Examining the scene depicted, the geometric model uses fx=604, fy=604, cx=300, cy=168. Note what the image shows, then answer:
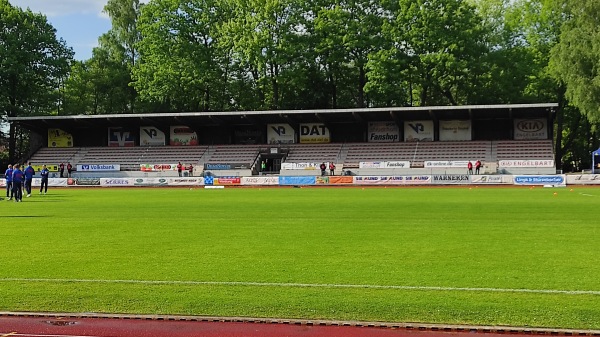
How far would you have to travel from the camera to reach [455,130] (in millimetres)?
55625

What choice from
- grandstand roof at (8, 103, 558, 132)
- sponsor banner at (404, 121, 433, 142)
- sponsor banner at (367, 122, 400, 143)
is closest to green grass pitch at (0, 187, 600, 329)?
grandstand roof at (8, 103, 558, 132)

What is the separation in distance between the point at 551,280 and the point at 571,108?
6148cm

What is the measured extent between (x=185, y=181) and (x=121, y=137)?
59.7 ft

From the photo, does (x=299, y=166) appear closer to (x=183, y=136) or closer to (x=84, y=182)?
(x=183, y=136)

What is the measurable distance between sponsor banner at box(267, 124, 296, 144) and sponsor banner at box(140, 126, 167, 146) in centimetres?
1120

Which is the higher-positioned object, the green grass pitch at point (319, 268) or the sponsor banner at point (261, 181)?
the green grass pitch at point (319, 268)

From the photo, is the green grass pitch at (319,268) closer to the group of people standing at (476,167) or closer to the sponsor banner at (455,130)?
the group of people standing at (476,167)

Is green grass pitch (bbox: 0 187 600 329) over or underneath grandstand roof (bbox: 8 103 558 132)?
underneath

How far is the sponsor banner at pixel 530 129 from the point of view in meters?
53.6

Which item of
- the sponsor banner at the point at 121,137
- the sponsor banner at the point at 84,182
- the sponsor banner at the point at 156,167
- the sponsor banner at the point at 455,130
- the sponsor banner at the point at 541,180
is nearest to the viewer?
the sponsor banner at the point at 541,180

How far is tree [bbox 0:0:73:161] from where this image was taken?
64062 millimetres

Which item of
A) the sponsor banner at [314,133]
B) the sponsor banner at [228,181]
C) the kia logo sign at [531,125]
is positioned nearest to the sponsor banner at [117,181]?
the sponsor banner at [228,181]

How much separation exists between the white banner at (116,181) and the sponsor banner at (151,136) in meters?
13.5

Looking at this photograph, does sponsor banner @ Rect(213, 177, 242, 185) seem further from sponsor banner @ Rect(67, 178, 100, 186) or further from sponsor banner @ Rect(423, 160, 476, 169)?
sponsor banner @ Rect(423, 160, 476, 169)
